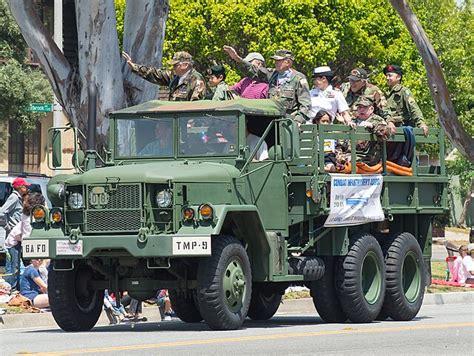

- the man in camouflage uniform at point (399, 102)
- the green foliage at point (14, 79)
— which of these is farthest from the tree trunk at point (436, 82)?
the green foliage at point (14, 79)

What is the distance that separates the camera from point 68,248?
15016 millimetres

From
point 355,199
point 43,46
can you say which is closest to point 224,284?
point 355,199

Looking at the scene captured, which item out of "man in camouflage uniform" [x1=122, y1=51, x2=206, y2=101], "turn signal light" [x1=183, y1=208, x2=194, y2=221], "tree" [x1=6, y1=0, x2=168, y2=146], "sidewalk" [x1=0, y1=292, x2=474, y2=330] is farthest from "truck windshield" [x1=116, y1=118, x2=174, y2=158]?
"tree" [x1=6, y1=0, x2=168, y2=146]

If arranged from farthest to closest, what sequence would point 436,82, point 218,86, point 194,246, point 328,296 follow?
point 436,82 → point 218,86 → point 328,296 → point 194,246

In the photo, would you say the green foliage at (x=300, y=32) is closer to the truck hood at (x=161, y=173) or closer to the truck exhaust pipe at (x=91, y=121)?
the truck exhaust pipe at (x=91, y=121)

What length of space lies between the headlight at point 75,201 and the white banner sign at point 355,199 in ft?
9.77

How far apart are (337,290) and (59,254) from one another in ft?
11.5

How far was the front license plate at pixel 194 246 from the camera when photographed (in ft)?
47.3

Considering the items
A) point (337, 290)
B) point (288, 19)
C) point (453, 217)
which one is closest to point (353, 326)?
point (337, 290)

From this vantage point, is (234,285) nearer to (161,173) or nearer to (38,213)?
(161,173)

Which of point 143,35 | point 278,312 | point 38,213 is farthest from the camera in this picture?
point 143,35

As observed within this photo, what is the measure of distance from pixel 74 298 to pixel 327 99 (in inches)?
173

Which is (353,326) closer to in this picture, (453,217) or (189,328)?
(189,328)

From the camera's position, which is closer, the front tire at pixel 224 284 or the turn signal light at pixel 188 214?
the front tire at pixel 224 284
